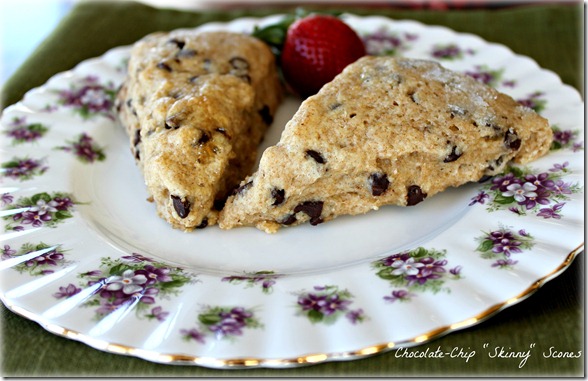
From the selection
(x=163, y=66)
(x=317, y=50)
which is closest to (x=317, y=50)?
(x=317, y=50)

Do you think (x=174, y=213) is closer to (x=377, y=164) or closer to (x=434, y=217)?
(x=377, y=164)

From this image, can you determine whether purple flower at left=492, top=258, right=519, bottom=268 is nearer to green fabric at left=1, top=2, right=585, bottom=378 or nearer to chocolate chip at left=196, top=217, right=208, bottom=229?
green fabric at left=1, top=2, right=585, bottom=378

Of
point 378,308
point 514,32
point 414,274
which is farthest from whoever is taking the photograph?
point 514,32

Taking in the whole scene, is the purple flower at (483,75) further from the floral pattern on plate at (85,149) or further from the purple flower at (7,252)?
the purple flower at (7,252)

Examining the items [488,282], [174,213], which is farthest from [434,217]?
[174,213]

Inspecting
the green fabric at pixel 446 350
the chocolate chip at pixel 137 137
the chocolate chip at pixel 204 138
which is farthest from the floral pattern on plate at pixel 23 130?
the green fabric at pixel 446 350

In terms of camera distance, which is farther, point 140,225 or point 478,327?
point 140,225

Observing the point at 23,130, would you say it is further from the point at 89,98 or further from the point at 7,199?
the point at 7,199

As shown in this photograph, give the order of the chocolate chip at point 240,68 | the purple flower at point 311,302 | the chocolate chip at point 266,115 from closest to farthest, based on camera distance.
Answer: the purple flower at point 311,302 → the chocolate chip at point 240,68 → the chocolate chip at point 266,115
